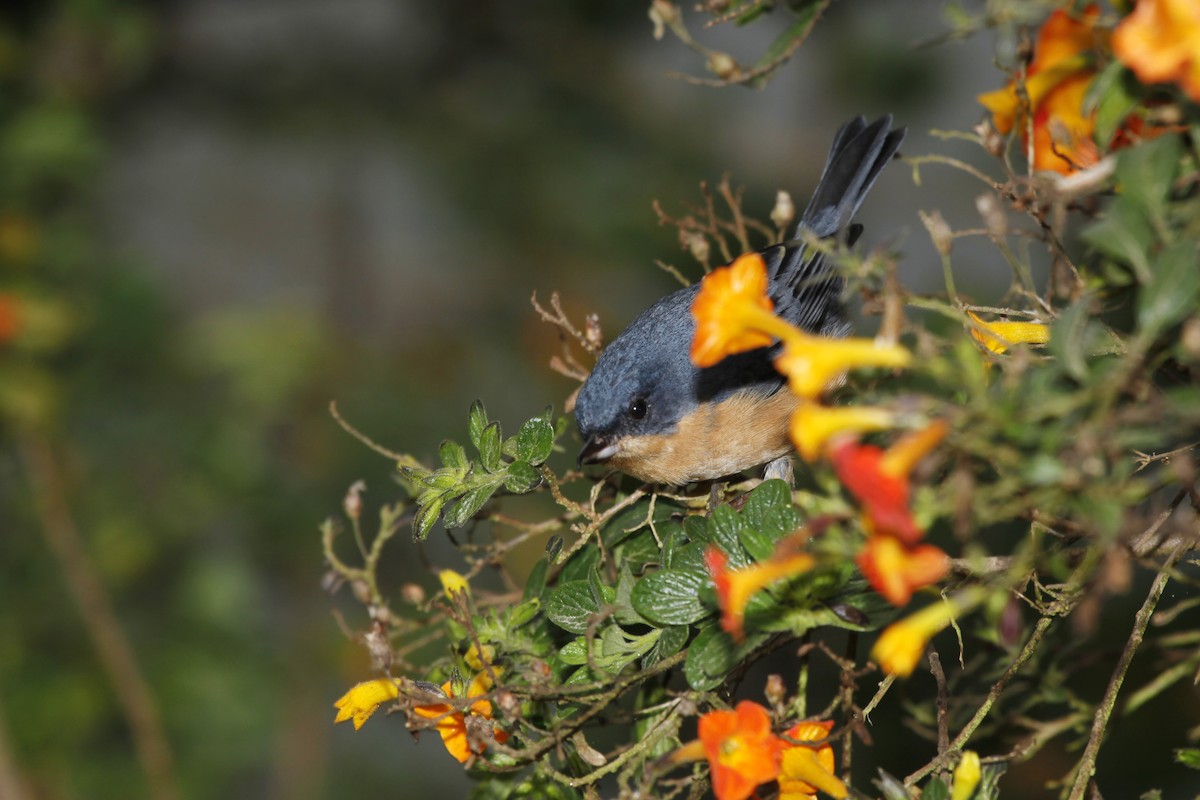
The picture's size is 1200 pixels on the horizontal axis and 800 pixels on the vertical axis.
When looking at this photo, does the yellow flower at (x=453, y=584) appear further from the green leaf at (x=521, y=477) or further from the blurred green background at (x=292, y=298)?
the blurred green background at (x=292, y=298)

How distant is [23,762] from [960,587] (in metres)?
2.76

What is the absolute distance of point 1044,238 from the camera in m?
1.16

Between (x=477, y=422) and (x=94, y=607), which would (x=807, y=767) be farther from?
(x=94, y=607)

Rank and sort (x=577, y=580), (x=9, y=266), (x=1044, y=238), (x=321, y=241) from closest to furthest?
(x=1044, y=238)
(x=577, y=580)
(x=9, y=266)
(x=321, y=241)

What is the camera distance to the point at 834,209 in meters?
2.44

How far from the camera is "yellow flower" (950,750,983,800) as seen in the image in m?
1.07

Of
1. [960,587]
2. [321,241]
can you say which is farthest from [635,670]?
[321,241]

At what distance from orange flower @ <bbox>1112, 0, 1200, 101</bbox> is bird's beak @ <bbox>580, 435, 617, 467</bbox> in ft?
4.12

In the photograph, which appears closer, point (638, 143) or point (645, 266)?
point (645, 266)

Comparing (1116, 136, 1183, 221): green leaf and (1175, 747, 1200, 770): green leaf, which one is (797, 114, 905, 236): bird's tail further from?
(1116, 136, 1183, 221): green leaf

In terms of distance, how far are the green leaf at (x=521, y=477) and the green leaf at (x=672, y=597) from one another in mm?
197

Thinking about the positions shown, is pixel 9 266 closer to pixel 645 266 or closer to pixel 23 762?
pixel 23 762

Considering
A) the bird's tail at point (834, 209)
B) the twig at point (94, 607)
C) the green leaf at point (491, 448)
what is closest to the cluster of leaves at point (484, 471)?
the green leaf at point (491, 448)

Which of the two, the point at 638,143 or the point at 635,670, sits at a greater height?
the point at 638,143
